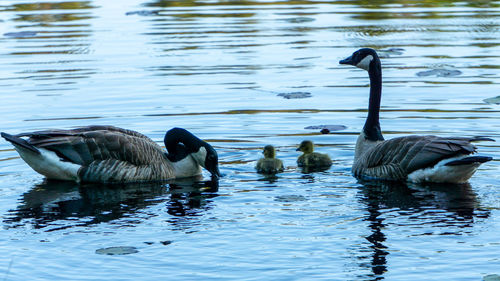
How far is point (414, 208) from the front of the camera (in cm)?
1166

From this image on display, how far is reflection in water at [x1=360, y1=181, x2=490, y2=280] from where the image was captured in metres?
10.2

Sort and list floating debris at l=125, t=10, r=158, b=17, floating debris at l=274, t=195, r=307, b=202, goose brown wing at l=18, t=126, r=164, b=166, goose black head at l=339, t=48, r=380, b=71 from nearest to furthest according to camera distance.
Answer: floating debris at l=274, t=195, r=307, b=202 → goose brown wing at l=18, t=126, r=164, b=166 → goose black head at l=339, t=48, r=380, b=71 → floating debris at l=125, t=10, r=158, b=17

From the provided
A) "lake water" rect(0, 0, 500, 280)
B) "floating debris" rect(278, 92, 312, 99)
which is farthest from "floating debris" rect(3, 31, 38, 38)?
"floating debris" rect(278, 92, 312, 99)

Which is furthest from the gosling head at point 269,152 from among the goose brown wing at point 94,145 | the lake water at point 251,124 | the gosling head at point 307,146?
the goose brown wing at point 94,145

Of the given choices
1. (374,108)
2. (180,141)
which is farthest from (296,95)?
(180,141)

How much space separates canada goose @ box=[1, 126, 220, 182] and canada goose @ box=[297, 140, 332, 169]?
4.25ft

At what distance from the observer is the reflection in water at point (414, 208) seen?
10.2 m

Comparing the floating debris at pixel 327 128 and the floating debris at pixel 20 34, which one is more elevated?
the floating debris at pixel 20 34

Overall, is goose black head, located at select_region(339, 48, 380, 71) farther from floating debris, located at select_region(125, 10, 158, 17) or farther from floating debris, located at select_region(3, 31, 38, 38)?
floating debris, located at select_region(125, 10, 158, 17)

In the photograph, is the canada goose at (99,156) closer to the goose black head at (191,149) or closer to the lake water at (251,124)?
the goose black head at (191,149)

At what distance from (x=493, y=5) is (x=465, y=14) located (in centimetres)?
317

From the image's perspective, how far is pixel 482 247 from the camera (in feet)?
32.4

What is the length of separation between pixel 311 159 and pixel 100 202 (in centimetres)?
326

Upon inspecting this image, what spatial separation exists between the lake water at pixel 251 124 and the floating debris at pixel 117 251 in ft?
0.11
